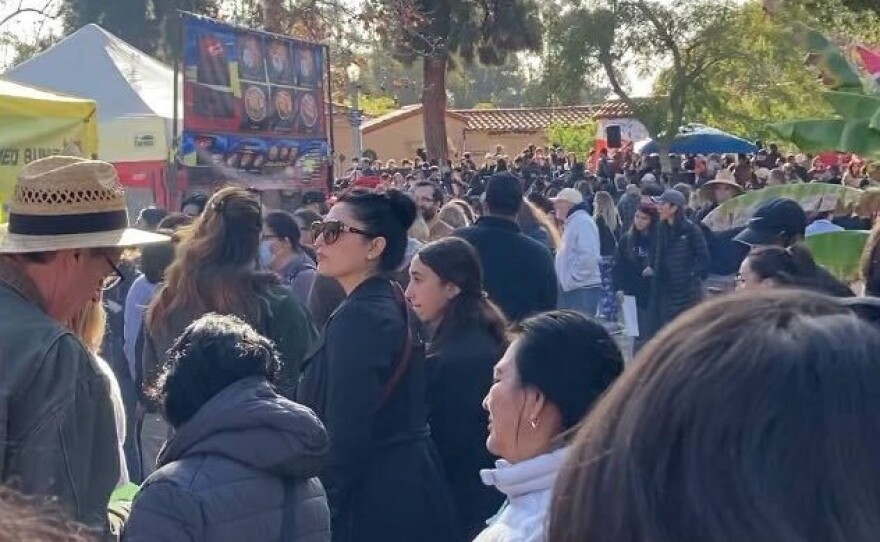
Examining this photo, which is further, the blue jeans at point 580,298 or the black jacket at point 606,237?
the black jacket at point 606,237

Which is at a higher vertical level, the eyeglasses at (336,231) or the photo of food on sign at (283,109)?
the photo of food on sign at (283,109)

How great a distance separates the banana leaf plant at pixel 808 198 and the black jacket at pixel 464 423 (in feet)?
10.2

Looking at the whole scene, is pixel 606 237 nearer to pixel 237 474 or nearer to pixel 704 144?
pixel 237 474

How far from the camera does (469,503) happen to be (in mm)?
4758

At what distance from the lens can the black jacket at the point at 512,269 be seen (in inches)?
292

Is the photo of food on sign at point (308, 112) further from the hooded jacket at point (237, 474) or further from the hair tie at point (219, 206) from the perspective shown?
the hooded jacket at point (237, 474)

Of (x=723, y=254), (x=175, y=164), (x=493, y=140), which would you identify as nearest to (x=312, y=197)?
(x=175, y=164)

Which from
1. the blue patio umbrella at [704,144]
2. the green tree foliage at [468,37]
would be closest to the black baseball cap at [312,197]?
the green tree foliage at [468,37]

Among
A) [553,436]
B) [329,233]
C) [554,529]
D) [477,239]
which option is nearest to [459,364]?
[329,233]

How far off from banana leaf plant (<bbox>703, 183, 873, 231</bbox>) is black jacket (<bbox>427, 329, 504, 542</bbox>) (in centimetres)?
310

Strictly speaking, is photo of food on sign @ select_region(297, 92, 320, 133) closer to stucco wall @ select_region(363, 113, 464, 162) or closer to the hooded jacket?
the hooded jacket

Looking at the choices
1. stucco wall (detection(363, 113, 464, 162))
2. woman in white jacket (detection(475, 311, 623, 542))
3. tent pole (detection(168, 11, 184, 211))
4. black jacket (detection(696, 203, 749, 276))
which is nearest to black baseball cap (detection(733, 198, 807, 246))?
woman in white jacket (detection(475, 311, 623, 542))

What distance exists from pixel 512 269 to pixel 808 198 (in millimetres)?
1982

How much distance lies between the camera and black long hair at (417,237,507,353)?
488cm
